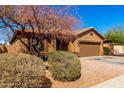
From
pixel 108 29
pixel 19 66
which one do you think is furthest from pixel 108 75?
pixel 108 29

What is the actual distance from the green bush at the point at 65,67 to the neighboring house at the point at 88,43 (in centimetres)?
1579

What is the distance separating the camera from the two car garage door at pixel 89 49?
96.9 feet

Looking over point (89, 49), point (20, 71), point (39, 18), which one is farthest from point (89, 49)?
point (20, 71)

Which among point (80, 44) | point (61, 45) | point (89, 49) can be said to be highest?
point (80, 44)

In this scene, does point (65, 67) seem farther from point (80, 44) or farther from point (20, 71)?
point (80, 44)

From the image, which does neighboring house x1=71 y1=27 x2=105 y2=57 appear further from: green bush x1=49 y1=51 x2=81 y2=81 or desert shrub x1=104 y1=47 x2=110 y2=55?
green bush x1=49 y1=51 x2=81 y2=81

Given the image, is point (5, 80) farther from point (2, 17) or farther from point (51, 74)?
point (2, 17)

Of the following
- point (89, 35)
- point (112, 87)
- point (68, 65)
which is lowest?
point (112, 87)

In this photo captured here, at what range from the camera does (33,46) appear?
18.7 metres

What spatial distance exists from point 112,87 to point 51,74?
132 inches

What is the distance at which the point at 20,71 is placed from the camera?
8875 millimetres

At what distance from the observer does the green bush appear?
38.8 feet

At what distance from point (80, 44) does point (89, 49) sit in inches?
76.6

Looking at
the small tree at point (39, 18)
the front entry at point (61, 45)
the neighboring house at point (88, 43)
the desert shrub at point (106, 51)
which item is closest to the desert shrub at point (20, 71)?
the small tree at point (39, 18)
